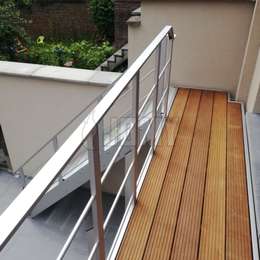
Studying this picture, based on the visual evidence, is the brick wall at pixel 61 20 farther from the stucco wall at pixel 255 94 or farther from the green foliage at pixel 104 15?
the stucco wall at pixel 255 94

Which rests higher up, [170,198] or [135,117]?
[135,117]

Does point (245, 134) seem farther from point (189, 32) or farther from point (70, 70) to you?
point (70, 70)

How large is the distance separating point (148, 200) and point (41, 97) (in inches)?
72.8

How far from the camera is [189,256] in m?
1.18

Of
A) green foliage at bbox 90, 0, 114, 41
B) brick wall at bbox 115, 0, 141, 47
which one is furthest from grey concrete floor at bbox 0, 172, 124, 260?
green foliage at bbox 90, 0, 114, 41

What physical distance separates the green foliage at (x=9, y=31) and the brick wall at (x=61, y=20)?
2551mm

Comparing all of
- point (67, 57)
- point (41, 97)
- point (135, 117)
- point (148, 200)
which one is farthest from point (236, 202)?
point (67, 57)

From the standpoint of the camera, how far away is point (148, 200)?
4.75ft

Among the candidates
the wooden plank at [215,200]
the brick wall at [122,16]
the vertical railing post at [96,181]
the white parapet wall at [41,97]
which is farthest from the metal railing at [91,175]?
the brick wall at [122,16]

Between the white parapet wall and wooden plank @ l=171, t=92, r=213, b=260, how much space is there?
995 millimetres

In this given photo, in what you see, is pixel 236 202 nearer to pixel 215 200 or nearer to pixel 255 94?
pixel 215 200

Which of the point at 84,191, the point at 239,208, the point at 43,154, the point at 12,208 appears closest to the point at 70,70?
the point at 43,154

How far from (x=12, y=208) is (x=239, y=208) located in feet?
4.17

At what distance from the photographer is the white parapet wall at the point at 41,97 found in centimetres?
261
